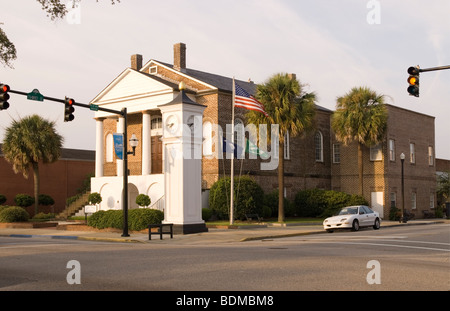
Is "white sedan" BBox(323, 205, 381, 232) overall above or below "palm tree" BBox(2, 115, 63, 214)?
below

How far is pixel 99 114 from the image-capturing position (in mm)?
41969

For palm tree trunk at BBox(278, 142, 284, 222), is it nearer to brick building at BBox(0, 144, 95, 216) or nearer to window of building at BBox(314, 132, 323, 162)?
window of building at BBox(314, 132, 323, 162)

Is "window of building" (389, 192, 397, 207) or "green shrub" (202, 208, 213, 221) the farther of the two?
"window of building" (389, 192, 397, 207)

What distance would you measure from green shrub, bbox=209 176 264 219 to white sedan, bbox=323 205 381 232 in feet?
21.5

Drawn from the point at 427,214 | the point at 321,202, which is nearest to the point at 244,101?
the point at 321,202

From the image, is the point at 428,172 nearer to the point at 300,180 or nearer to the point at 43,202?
the point at 300,180

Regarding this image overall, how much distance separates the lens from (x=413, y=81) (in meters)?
20.0

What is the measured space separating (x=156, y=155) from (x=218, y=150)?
A: 20.4ft

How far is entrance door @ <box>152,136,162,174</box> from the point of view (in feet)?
135

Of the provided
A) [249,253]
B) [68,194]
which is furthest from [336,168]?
[249,253]

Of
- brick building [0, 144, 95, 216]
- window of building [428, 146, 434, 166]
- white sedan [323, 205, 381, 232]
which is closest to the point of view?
white sedan [323, 205, 381, 232]

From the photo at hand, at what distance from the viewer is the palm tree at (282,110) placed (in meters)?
34.9

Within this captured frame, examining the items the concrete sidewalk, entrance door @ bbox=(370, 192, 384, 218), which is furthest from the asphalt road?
entrance door @ bbox=(370, 192, 384, 218)

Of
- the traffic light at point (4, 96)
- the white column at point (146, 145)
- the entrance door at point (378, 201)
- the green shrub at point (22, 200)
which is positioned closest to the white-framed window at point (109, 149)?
the white column at point (146, 145)
